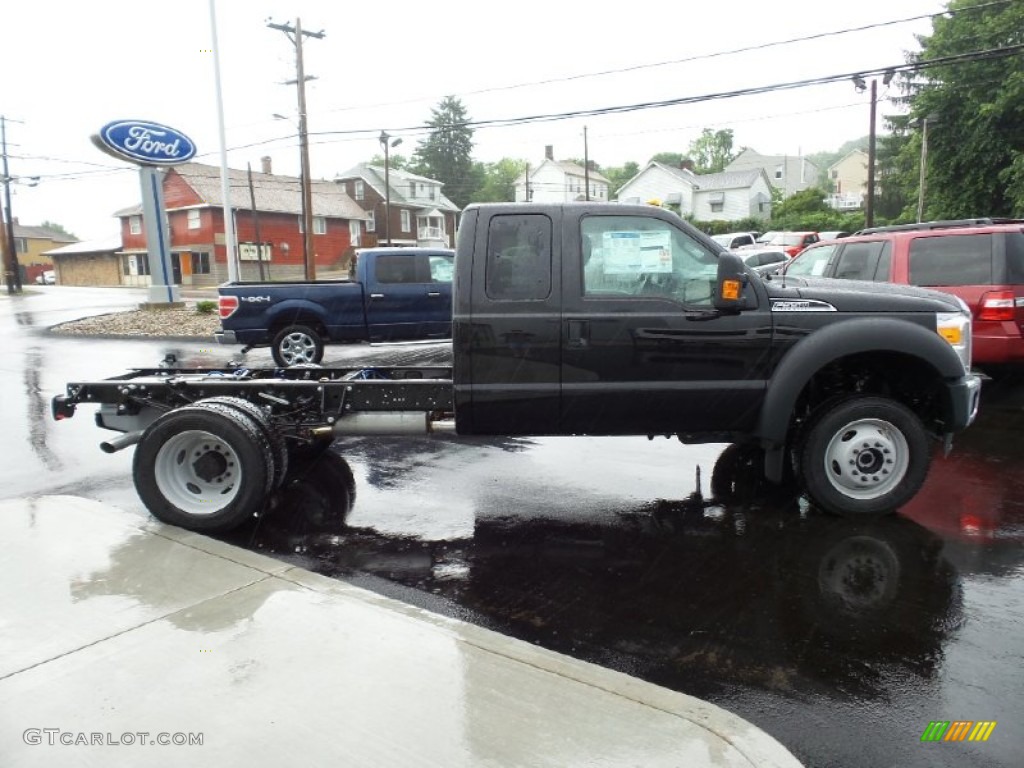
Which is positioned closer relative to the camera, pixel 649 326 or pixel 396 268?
pixel 649 326

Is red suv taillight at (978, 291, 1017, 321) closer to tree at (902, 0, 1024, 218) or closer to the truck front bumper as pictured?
the truck front bumper

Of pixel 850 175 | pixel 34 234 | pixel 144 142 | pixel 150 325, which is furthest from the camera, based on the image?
pixel 34 234

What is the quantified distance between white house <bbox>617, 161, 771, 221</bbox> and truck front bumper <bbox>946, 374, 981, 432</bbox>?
60579 millimetres

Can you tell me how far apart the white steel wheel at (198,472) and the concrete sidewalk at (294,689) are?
3.05 ft

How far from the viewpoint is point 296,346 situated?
11.8 metres

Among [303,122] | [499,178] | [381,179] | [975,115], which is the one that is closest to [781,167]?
[499,178]

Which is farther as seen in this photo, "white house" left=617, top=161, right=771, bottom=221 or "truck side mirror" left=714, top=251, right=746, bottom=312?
"white house" left=617, top=161, right=771, bottom=221

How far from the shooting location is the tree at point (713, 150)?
343 ft

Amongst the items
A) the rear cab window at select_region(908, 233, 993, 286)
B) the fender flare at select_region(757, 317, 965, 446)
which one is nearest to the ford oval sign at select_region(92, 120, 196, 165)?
the rear cab window at select_region(908, 233, 993, 286)

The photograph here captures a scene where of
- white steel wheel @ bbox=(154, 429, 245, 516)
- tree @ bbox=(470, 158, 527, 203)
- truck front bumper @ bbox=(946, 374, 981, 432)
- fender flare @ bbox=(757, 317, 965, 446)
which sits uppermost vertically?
tree @ bbox=(470, 158, 527, 203)

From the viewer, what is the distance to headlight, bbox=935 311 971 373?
4.91 m

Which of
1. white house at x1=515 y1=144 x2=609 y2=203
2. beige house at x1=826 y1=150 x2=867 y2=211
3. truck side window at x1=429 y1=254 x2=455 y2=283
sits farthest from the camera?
beige house at x1=826 y1=150 x2=867 y2=211

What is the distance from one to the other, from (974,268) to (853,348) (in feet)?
14.2

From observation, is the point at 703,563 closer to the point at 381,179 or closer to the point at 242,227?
the point at 242,227
